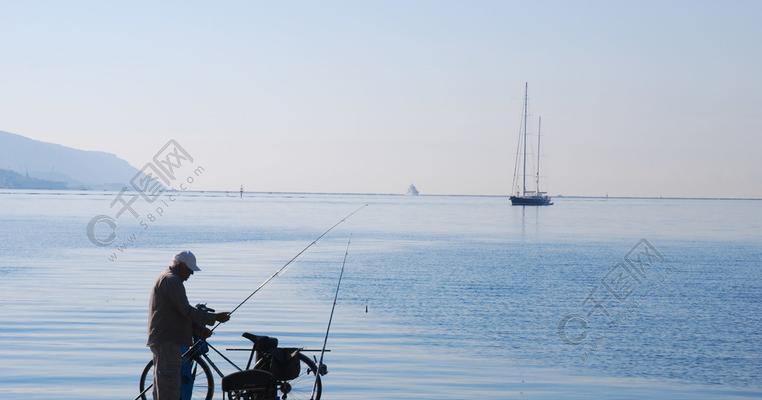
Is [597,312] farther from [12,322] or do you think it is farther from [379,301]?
[12,322]

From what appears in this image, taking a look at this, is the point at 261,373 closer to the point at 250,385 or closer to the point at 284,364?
the point at 250,385

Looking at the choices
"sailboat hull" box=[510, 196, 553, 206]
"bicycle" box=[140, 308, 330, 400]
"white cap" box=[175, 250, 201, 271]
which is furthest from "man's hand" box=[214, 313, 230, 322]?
"sailboat hull" box=[510, 196, 553, 206]

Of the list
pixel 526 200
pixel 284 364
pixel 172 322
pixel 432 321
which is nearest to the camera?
pixel 172 322

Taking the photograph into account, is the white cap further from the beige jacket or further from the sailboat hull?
the sailboat hull

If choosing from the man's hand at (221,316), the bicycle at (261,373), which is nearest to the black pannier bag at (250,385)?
the bicycle at (261,373)

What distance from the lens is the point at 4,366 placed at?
51.1 feet

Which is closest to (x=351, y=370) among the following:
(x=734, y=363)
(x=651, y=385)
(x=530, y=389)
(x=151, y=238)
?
(x=530, y=389)

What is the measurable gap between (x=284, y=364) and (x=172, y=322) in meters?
1.17

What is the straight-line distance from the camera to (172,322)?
978 cm

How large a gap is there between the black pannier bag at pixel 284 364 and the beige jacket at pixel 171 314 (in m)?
0.73

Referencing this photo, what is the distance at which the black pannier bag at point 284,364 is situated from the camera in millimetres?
10062

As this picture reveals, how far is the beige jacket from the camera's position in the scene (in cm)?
962

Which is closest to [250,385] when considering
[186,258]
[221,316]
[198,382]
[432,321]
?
[221,316]

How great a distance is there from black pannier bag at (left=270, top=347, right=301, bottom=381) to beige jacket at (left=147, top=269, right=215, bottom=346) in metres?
0.73
